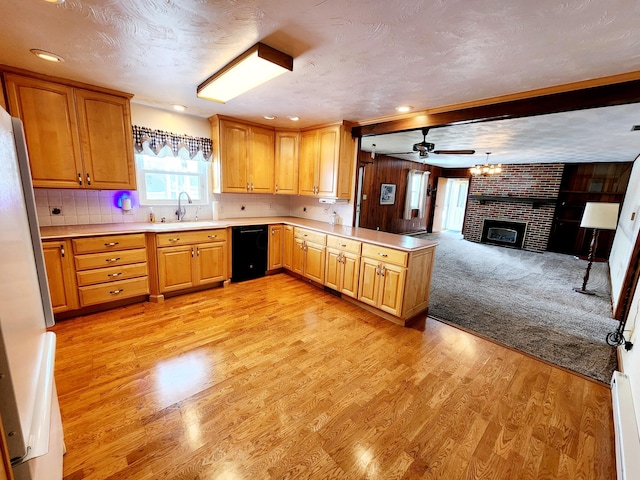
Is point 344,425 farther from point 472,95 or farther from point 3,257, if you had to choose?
point 472,95

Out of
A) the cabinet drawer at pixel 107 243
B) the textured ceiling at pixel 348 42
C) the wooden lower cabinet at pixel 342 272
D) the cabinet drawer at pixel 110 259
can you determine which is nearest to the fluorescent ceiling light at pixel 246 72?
the textured ceiling at pixel 348 42

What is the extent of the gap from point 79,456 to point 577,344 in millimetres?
4071

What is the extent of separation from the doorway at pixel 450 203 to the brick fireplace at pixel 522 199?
160cm

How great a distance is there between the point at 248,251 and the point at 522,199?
7454mm

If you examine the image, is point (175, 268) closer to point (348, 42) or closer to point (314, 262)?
point (314, 262)

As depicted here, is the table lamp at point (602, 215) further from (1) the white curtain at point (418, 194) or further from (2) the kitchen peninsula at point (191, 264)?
(1) the white curtain at point (418, 194)

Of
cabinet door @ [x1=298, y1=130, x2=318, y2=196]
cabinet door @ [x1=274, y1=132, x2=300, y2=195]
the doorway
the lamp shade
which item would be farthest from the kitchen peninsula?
the doorway

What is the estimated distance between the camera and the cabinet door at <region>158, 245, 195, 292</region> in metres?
3.30

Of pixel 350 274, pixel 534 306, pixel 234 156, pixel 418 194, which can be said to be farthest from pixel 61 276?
pixel 418 194

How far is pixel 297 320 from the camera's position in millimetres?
3012

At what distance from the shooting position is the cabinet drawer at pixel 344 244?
11.0 feet

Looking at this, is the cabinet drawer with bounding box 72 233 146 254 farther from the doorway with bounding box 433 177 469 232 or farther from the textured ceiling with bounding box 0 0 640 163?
the doorway with bounding box 433 177 469 232

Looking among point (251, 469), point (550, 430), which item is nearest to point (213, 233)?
point (251, 469)

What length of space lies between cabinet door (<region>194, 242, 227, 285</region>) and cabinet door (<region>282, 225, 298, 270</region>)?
99 centimetres
